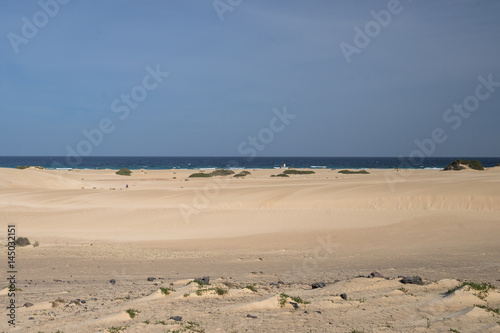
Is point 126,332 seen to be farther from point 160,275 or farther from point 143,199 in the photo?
point 143,199

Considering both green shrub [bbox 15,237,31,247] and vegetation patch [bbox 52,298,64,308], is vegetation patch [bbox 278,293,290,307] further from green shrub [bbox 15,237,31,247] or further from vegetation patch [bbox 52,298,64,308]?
green shrub [bbox 15,237,31,247]

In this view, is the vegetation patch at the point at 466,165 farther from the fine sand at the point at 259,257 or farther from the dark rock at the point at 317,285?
the dark rock at the point at 317,285

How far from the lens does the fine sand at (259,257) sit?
286 inches

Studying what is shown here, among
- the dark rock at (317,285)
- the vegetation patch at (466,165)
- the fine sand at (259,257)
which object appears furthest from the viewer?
the vegetation patch at (466,165)

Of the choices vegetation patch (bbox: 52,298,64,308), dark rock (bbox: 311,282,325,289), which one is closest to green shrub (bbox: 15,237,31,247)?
vegetation patch (bbox: 52,298,64,308)

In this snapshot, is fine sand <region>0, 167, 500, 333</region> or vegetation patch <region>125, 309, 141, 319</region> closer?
vegetation patch <region>125, 309, 141, 319</region>

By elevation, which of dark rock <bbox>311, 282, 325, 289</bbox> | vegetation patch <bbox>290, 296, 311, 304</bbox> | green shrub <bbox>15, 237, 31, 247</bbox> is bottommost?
green shrub <bbox>15, 237, 31, 247</bbox>

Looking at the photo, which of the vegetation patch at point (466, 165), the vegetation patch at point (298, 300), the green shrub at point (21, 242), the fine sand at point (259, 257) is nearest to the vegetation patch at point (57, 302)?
the fine sand at point (259, 257)

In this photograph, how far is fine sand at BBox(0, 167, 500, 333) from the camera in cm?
727

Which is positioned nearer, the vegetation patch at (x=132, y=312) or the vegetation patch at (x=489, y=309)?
the vegetation patch at (x=132, y=312)

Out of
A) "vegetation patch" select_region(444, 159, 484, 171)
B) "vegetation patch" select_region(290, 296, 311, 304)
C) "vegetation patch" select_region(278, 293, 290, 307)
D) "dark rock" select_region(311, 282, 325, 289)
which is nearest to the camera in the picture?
"vegetation patch" select_region(278, 293, 290, 307)

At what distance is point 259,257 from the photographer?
1405 centimetres

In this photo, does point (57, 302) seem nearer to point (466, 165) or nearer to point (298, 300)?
point (298, 300)

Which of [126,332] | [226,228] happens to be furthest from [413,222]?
[126,332]
